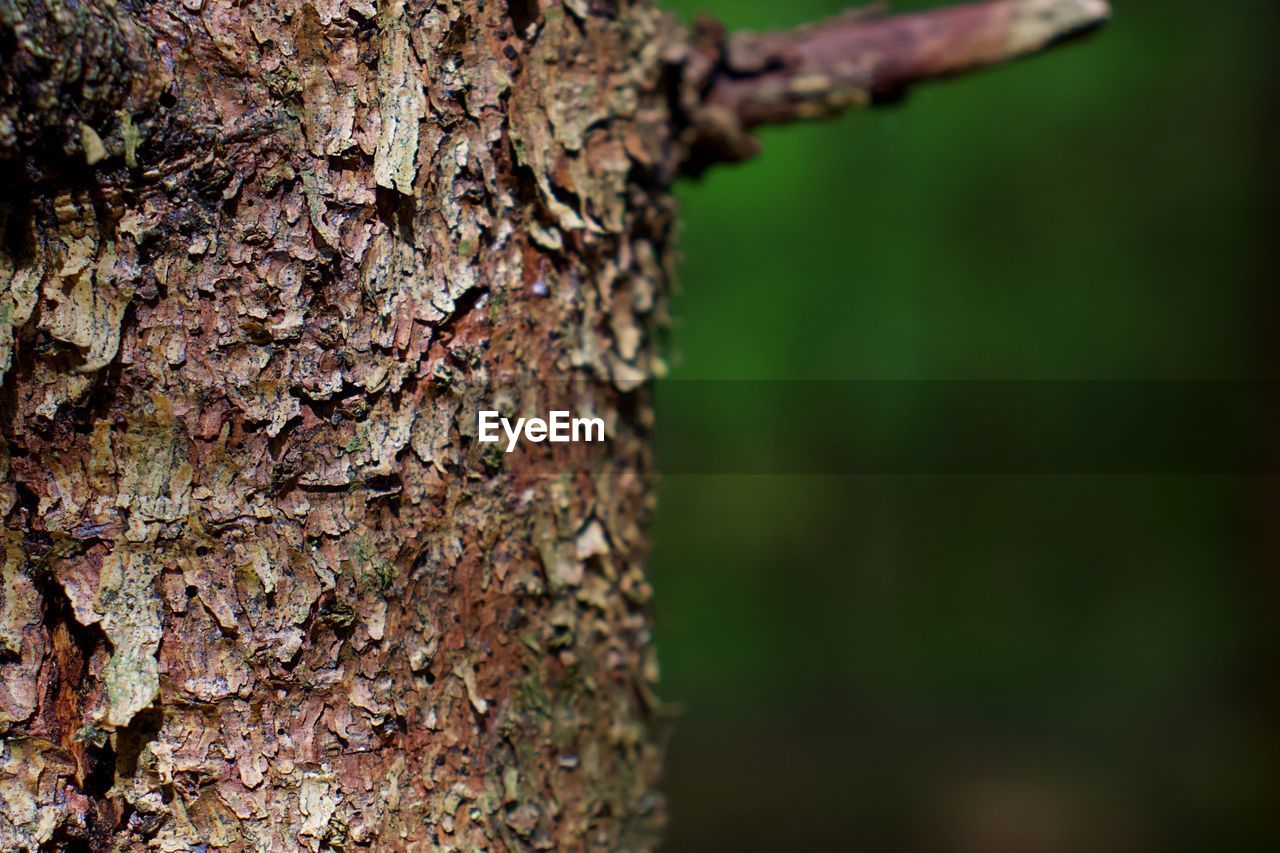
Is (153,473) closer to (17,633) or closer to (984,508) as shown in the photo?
(17,633)

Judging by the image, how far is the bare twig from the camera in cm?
89

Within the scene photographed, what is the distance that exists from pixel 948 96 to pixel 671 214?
11.8 feet

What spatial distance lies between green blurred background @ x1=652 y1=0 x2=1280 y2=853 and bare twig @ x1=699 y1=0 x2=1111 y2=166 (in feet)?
8.73

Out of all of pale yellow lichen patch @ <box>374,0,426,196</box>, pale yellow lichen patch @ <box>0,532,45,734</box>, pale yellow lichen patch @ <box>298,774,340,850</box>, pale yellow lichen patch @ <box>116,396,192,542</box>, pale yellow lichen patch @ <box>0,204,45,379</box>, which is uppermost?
pale yellow lichen patch @ <box>374,0,426,196</box>

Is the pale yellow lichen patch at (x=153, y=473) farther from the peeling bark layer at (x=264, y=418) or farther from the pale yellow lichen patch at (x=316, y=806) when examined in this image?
the pale yellow lichen patch at (x=316, y=806)

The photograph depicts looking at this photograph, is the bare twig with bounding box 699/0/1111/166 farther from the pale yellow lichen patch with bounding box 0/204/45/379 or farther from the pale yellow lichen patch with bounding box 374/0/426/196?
the pale yellow lichen patch with bounding box 0/204/45/379

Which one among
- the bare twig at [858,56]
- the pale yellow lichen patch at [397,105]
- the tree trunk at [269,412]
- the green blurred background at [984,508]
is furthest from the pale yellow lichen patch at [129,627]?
the green blurred background at [984,508]

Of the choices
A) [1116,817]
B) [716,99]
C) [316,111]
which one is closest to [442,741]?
[316,111]

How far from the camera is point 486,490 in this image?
60 cm

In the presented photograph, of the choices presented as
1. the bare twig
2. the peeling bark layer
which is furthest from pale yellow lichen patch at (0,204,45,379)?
the bare twig

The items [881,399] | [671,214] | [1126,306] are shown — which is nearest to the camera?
[671,214]

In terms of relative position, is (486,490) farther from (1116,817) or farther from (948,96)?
(948,96)

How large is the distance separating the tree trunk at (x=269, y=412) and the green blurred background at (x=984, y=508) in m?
2.93

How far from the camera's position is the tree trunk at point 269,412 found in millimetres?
506
